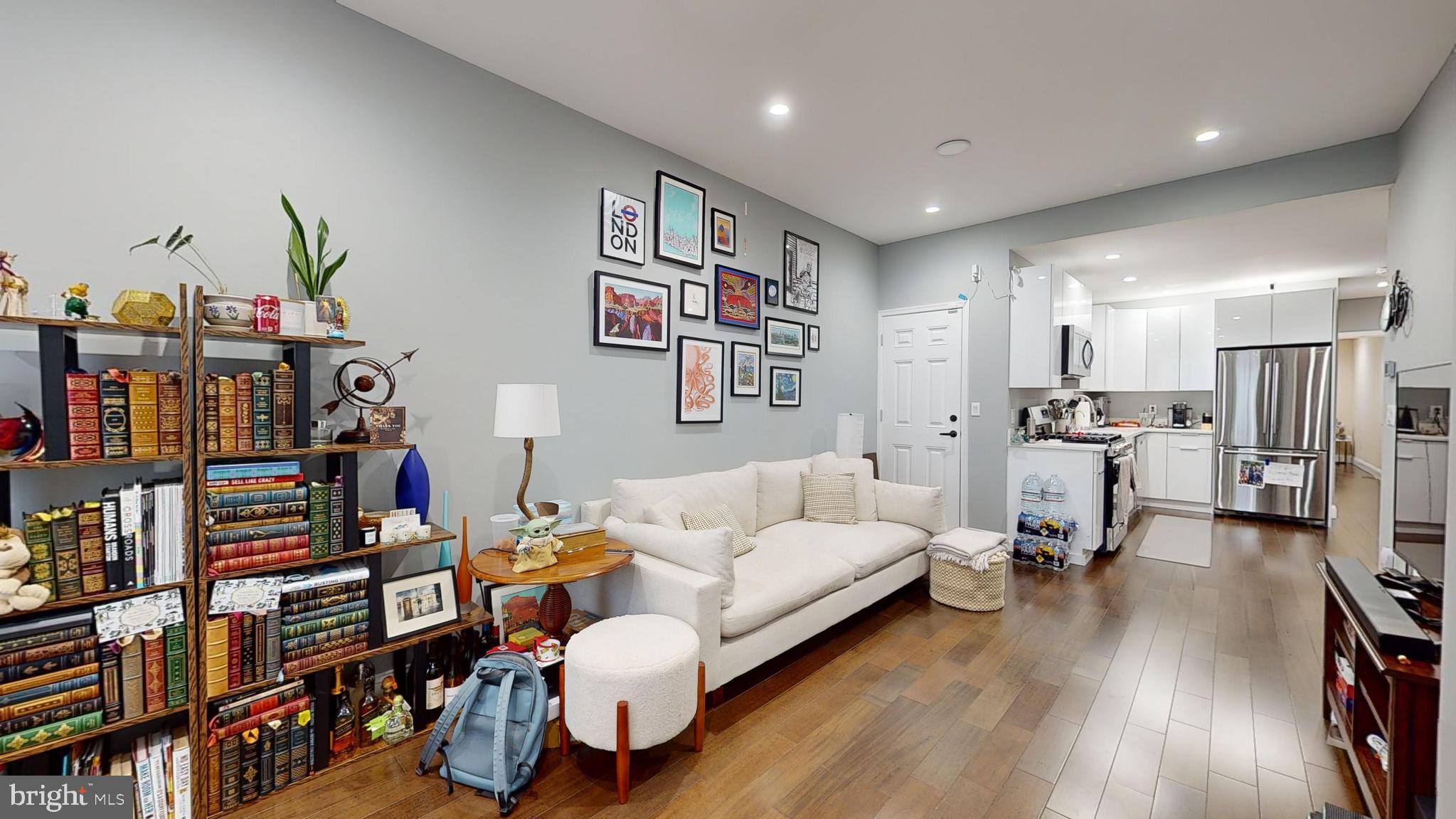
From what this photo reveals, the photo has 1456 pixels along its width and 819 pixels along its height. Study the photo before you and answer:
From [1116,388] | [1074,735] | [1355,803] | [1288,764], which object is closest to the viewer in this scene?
[1355,803]

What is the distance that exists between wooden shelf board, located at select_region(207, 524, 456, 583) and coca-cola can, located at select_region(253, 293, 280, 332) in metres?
0.77

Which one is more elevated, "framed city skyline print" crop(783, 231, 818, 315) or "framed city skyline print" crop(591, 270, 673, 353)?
"framed city skyline print" crop(783, 231, 818, 315)

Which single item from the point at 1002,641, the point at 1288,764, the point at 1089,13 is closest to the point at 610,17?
the point at 1089,13

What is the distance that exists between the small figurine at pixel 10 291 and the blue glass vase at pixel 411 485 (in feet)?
3.52

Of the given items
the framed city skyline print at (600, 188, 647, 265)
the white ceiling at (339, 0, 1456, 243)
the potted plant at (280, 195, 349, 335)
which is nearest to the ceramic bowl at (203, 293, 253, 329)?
the potted plant at (280, 195, 349, 335)

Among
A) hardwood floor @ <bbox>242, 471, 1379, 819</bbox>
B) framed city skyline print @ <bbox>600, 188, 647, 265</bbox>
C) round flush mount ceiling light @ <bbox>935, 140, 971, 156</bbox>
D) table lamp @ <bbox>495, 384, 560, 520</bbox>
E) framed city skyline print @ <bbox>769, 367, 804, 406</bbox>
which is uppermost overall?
round flush mount ceiling light @ <bbox>935, 140, 971, 156</bbox>

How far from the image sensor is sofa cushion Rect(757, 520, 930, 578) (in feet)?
10.6

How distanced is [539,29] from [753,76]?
957 millimetres

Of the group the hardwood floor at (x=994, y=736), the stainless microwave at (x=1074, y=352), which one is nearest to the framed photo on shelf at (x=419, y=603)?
the hardwood floor at (x=994, y=736)

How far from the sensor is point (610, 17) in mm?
2268

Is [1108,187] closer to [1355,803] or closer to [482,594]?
[1355,803]

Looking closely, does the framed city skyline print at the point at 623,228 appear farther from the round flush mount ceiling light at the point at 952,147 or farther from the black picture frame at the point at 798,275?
the round flush mount ceiling light at the point at 952,147

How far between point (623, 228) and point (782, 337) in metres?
1.62

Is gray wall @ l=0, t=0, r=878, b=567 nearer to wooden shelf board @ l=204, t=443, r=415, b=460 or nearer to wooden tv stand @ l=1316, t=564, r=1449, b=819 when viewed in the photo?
wooden shelf board @ l=204, t=443, r=415, b=460
